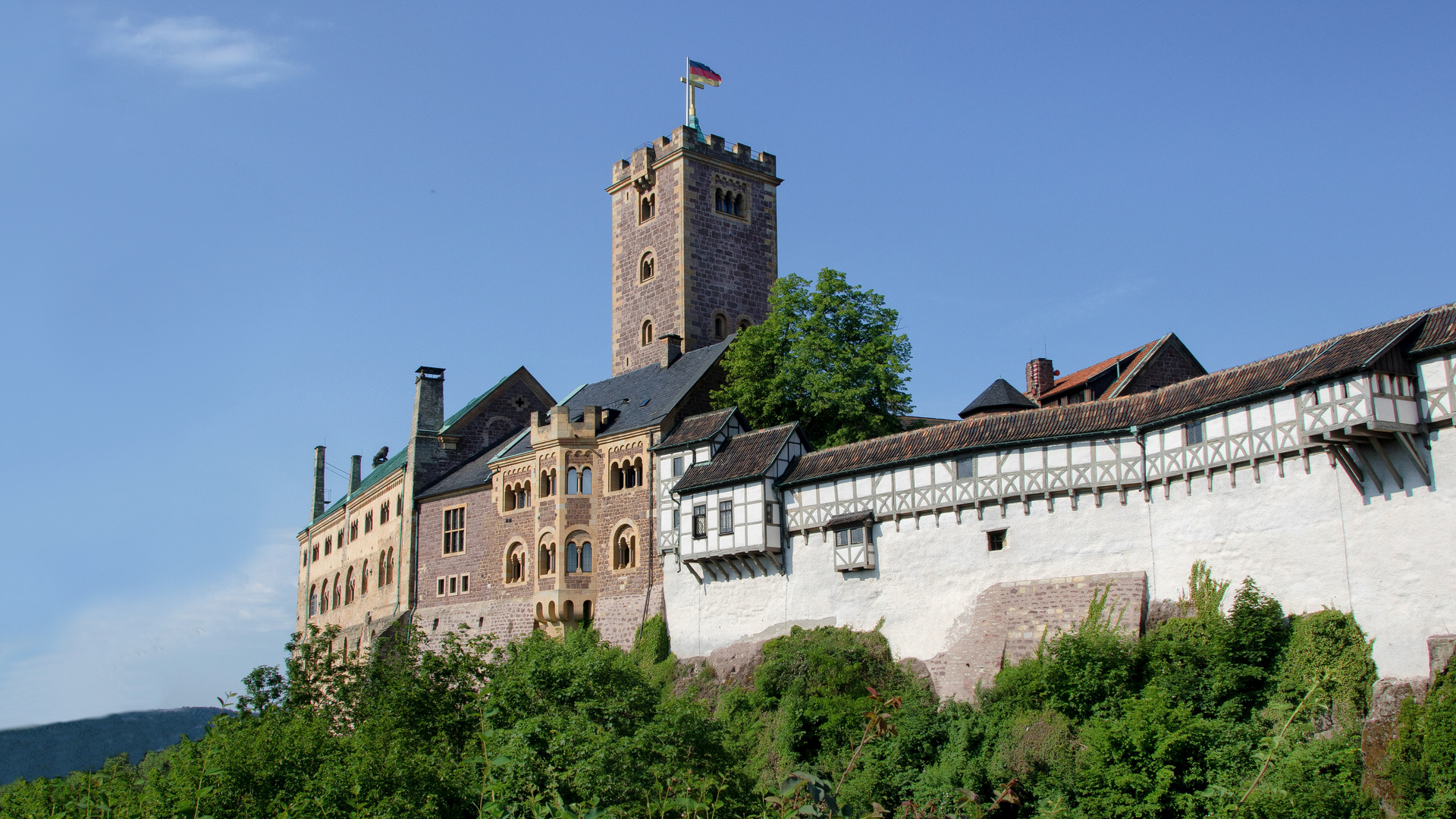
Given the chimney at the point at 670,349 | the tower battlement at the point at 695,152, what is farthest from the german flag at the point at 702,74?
the chimney at the point at 670,349

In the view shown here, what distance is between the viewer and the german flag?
5738 cm

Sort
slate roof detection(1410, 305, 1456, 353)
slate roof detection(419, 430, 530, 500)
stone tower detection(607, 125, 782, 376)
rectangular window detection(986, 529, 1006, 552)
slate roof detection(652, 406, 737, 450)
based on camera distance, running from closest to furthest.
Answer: slate roof detection(1410, 305, 1456, 353) < rectangular window detection(986, 529, 1006, 552) < slate roof detection(652, 406, 737, 450) < slate roof detection(419, 430, 530, 500) < stone tower detection(607, 125, 782, 376)

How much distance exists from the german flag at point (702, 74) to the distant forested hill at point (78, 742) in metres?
33.0

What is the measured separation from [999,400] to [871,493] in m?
10.2

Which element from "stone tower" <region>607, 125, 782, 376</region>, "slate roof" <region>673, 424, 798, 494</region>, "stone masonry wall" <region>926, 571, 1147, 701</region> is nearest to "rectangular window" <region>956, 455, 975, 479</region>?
"stone masonry wall" <region>926, 571, 1147, 701</region>

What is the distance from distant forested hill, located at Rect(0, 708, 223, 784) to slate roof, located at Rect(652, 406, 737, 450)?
24384mm

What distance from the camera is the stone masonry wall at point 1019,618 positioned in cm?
2941

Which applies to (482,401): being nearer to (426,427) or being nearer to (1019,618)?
(426,427)

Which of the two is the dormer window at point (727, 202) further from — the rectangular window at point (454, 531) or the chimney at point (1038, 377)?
the rectangular window at point (454, 531)

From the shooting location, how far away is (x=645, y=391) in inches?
1842

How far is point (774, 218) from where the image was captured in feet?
183

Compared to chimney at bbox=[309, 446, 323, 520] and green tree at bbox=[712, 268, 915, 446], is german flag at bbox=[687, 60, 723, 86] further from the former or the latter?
chimney at bbox=[309, 446, 323, 520]

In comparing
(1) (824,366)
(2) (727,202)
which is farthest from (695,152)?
(1) (824,366)

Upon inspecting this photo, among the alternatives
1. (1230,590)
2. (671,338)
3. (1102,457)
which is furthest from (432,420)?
(1230,590)
